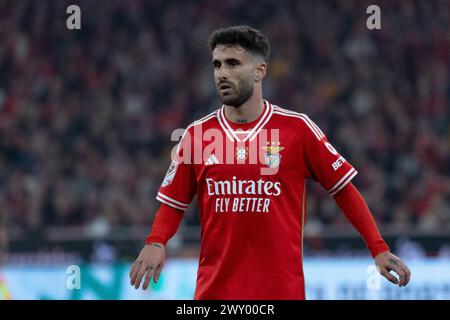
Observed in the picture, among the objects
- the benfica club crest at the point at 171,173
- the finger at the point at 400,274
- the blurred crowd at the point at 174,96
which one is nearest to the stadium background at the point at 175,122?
the blurred crowd at the point at 174,96

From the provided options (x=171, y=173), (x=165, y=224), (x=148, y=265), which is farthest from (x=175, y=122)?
(x=148, y=265)

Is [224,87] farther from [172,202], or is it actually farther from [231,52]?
[172,202]

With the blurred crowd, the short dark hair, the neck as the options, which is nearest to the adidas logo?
the neck

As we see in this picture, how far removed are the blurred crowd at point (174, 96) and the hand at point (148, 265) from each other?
28.2 feet

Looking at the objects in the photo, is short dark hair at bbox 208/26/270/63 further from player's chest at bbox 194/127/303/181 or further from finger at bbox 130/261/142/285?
finger at bbox 130/261/142/285

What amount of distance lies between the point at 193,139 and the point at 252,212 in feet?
1.74

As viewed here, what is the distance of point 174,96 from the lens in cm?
1755

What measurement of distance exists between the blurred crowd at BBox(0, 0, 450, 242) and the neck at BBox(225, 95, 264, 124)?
8.34 m

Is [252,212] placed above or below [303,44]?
below

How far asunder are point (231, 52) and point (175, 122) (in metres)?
11.5

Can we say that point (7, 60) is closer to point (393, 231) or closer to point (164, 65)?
point (164, 65)

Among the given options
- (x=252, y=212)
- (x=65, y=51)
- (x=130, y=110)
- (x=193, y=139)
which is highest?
(x=65, y=51)
